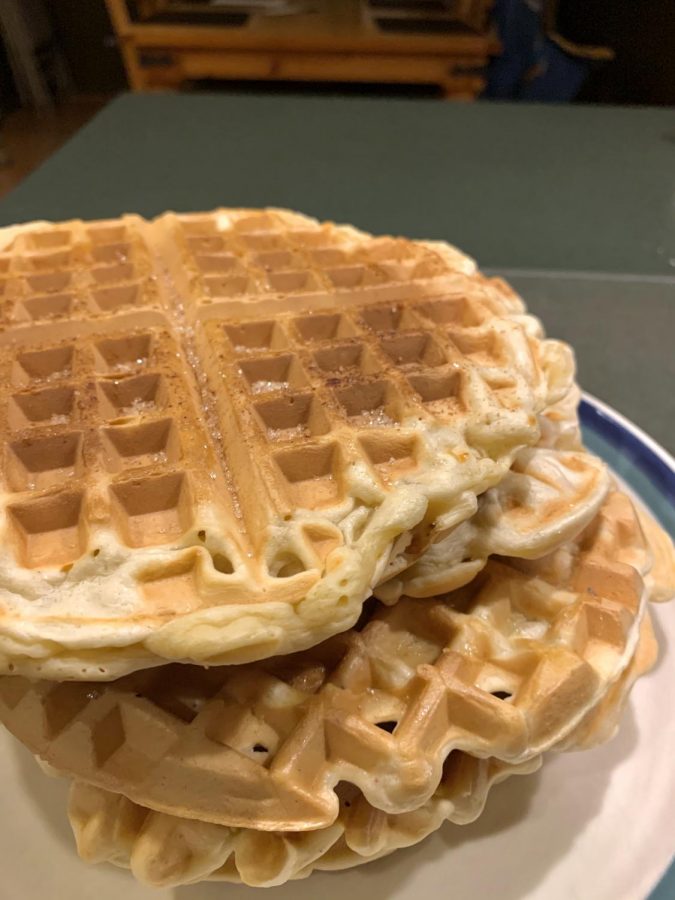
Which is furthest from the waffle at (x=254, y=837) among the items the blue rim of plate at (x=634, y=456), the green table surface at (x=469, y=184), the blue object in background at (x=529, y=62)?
the blue object in background at (x=529, y=62)

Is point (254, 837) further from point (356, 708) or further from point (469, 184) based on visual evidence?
point (469, 184)

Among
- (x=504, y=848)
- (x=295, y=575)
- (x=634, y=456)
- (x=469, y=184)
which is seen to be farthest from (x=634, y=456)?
(x=469, y=184)

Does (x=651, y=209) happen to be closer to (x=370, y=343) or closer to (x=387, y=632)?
(x=370, y=343)

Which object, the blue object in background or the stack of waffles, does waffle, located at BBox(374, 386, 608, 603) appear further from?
the blue object in background

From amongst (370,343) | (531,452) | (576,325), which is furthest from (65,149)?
(531,452)

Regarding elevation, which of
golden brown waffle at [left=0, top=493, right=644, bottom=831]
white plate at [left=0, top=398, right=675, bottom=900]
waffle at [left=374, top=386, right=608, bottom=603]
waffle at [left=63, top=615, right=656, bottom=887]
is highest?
waffle at [left=374, top=386, right=608, bottom=603]

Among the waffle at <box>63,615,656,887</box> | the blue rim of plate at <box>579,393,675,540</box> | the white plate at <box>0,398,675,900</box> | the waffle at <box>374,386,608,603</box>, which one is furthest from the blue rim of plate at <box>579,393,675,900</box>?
the waffle at <box>63,615,656,887</box>
